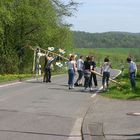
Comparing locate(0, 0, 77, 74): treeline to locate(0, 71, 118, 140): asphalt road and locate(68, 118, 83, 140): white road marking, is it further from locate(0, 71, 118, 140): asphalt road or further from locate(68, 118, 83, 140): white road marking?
locate(68, 118, 83, 140): white road marking

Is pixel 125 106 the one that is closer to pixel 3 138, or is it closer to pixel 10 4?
pixel 3 138

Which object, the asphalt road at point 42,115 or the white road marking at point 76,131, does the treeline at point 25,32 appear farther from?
the white road marking at point 76,131

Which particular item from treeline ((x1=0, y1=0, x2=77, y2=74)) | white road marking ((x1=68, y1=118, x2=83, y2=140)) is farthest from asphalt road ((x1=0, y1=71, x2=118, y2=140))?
treeline ((x1=0, y1=0, x2=77, y2=74))

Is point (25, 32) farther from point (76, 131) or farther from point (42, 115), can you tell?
point (76, 131)

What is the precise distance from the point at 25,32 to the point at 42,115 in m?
39.9

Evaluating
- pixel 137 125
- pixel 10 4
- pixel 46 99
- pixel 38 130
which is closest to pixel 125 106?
pixel 46 99

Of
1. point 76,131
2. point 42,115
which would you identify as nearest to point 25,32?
point 42,115

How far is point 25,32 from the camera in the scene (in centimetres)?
5538

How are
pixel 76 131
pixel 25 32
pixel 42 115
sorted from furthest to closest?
pixel 25 32 < pixel 42 115 < pixel 76 131

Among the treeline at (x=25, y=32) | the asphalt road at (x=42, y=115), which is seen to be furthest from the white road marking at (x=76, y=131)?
the treeline at (x=25, y=32)

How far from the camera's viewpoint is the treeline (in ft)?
172

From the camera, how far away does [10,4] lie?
48.4 metres

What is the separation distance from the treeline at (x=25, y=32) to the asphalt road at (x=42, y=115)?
27987 millimetres

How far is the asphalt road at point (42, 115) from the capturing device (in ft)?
40.5
